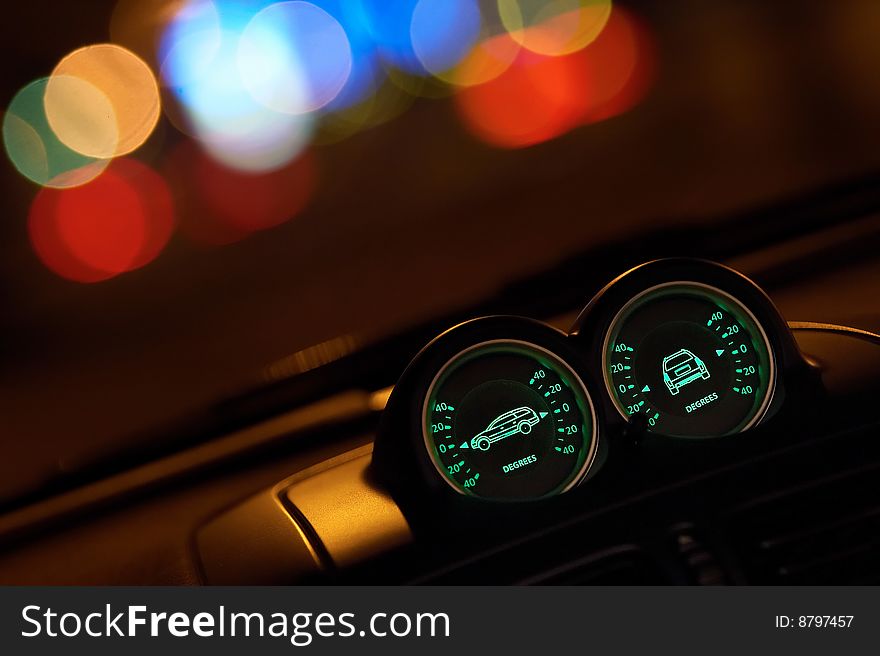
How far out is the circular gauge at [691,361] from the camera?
282 centimetres

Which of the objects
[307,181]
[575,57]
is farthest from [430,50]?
[307,181]

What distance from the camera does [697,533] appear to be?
2.52 metres

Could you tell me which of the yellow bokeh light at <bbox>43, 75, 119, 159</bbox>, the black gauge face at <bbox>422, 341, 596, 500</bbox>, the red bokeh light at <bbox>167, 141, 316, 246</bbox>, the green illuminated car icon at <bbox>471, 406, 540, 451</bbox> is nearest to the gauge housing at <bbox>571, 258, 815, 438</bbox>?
the black gauge face at <bbox>422, 341, 596, 500</bbox>

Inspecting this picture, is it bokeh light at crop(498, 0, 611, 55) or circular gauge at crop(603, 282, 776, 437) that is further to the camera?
bokeh light at crop(498, 0, 611, 55)

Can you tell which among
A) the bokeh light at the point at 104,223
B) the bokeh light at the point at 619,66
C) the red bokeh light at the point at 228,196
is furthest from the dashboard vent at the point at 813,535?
the bokeh light at the point at 104,223

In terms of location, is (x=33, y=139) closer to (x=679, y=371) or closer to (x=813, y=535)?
(x=679, y=371)

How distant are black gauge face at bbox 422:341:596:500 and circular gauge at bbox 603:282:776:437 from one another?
0.55 feet

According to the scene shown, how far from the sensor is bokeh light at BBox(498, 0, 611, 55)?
13516 mm

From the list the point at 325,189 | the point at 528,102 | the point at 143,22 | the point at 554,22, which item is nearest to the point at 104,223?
the point at 325,189

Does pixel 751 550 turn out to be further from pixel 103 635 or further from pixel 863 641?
pixel 103 635

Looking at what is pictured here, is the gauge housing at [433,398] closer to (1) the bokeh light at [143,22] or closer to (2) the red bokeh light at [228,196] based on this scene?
(1) the bokeh light at [143,22]

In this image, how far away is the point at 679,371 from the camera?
2836 mm

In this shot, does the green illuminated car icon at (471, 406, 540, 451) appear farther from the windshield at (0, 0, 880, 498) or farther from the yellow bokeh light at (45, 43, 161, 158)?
the yellow bokeh light at (45, 43, 161, 158)

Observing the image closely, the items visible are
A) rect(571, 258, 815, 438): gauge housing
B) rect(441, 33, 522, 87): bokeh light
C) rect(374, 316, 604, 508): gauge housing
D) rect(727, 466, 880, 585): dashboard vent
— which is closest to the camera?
rect(727, 466, 880, 585): dashboard vent
